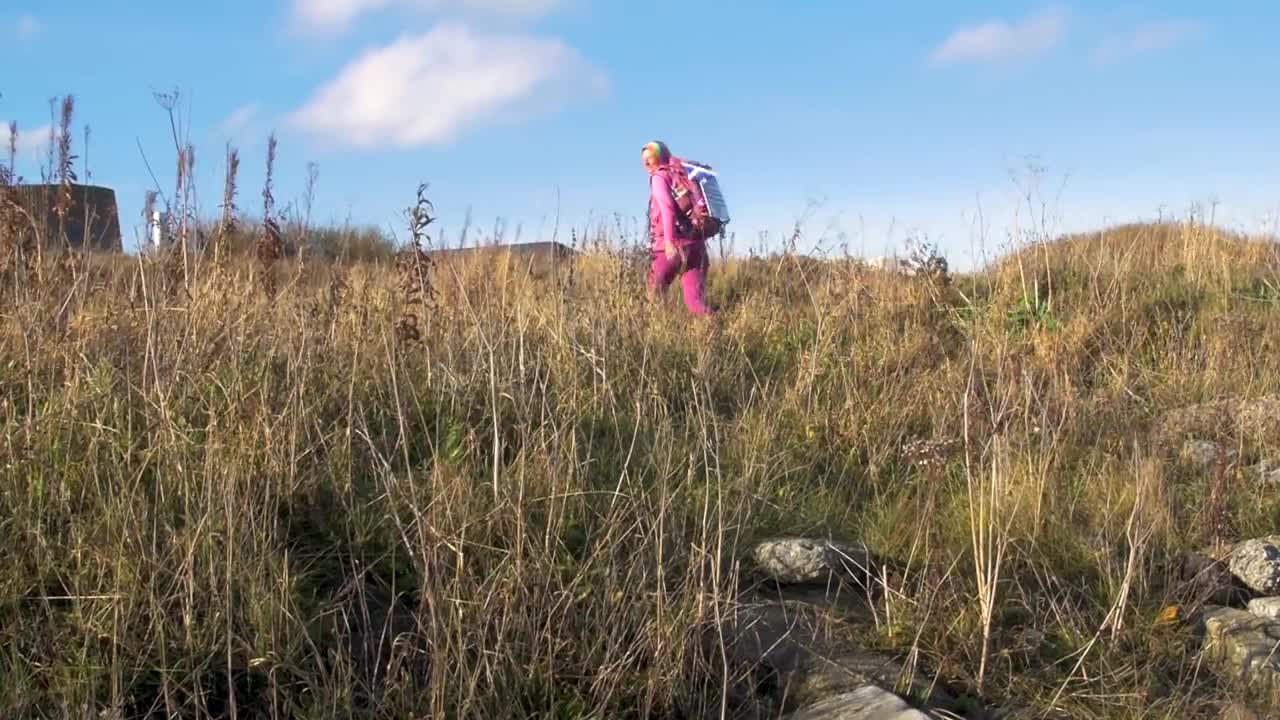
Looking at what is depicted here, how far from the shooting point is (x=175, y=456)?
114 inches

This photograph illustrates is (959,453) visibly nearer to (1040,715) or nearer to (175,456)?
(1040,715)

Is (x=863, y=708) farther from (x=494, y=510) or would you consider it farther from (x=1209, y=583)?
(x=1209, y=583)

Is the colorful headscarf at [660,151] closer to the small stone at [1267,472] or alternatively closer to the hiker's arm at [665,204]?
the hiker's arm at [665,204]

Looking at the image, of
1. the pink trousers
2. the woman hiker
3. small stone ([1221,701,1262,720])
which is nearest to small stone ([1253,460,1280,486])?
small stone ([1221,701,1262,720])

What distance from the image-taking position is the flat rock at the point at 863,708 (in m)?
2.58

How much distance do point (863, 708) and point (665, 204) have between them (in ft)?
17.6

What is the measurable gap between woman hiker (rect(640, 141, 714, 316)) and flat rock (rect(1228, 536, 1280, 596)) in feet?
13.2

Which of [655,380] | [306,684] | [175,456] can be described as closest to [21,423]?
[175,456]

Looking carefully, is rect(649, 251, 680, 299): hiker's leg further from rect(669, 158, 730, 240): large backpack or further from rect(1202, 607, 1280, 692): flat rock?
rect(1202, 607, 1280, 692): flat rock

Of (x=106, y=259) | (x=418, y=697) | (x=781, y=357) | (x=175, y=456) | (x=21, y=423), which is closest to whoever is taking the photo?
(x=418, y=697)

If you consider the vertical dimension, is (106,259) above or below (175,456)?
above

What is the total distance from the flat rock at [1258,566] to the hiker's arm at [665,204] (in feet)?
15.2

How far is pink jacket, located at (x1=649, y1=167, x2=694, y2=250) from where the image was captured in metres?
7.56

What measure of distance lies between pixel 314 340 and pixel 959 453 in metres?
2.31
